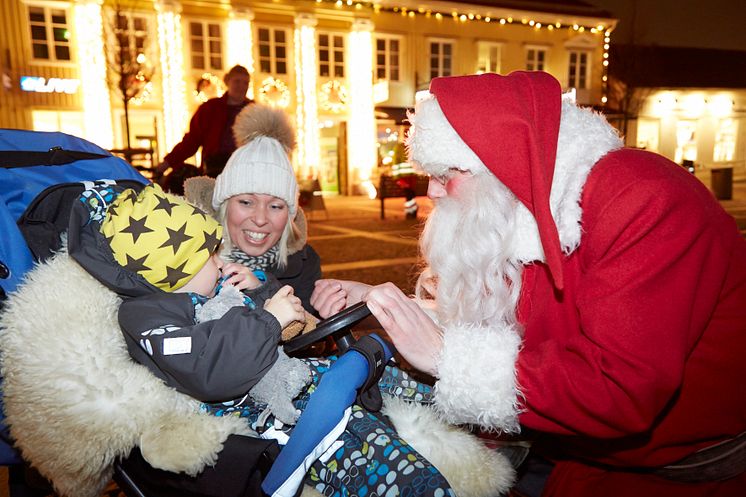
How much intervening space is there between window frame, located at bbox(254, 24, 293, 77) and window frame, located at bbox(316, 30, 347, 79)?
111 cm

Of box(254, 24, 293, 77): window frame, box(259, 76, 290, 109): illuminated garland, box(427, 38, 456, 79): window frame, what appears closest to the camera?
box(259, 76, 290, 109): illuminated garland

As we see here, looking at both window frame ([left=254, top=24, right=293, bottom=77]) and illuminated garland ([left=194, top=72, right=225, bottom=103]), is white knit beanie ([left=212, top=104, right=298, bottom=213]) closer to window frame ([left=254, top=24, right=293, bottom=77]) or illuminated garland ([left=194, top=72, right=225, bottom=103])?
illuminated garland ([left=194, top=72, right=225, bottom=103])

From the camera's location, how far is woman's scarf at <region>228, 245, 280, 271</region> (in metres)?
2.69

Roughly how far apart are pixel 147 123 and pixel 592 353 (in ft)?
61.6

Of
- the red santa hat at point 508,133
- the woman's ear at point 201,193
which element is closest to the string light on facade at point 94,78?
the woman's ear at point 201,193

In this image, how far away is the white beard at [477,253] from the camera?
156 cm

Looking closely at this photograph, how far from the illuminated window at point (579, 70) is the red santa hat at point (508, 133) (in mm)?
25979

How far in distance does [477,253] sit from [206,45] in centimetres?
1866

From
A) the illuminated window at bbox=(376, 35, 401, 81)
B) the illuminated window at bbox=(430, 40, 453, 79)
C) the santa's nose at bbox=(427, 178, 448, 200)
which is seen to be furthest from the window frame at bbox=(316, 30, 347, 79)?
the santa's nose at bbox=(427, 178, 448, 200)

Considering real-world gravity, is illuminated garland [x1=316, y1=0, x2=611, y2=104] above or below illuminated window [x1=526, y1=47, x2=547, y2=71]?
above

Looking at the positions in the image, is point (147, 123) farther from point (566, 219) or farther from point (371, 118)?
point (566, 219)

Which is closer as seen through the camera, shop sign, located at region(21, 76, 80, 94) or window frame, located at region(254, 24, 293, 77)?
shop sign, located at region(21, 76, 80, 94)

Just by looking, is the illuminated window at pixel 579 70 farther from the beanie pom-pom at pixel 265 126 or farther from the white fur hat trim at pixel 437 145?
the white fur hat trim at pixel 437 145

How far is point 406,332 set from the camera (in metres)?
1.52
